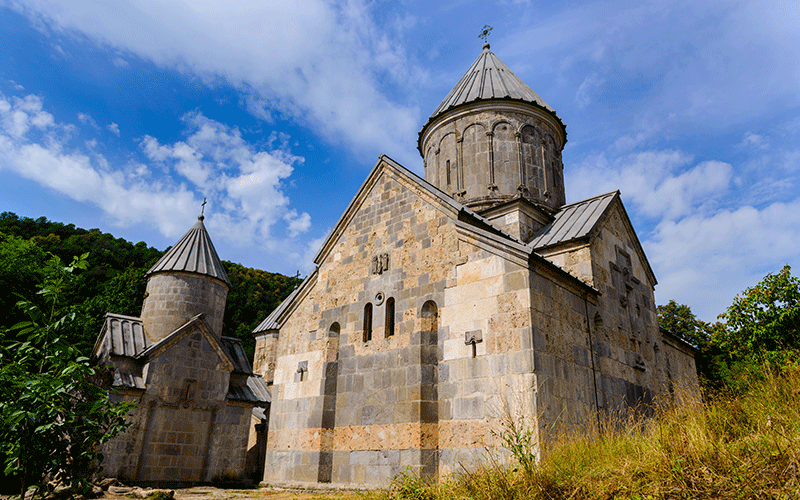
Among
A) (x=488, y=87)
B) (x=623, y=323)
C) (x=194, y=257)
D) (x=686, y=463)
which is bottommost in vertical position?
(x=686, y=463)

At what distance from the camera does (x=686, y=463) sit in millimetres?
4172

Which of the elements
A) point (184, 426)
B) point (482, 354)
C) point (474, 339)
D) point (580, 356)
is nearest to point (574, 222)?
point (580, 356)

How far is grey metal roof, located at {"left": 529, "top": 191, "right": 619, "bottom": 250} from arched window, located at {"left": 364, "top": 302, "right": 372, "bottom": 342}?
146 inches

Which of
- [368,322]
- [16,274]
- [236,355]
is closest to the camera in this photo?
[368,322]

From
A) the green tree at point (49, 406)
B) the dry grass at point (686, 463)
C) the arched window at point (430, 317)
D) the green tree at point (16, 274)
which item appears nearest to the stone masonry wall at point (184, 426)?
the green tree at point (16, 274)

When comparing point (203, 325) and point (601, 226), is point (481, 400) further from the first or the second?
point (203, 325)

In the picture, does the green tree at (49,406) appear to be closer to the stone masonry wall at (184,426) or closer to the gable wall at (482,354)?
the gable wall at (482,354)

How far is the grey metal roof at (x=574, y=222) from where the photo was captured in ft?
32.9

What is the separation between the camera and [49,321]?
4348mm

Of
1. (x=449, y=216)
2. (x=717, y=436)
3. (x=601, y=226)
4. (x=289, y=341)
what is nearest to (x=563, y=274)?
(x=449, y=216)

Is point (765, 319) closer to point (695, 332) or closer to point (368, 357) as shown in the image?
point (695, 332)

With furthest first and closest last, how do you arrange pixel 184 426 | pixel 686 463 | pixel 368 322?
pixel 184 426
pixel 368 322
pixel 686 463

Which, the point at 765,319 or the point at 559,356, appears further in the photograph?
the point at 765,319

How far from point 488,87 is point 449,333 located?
8619 mm
